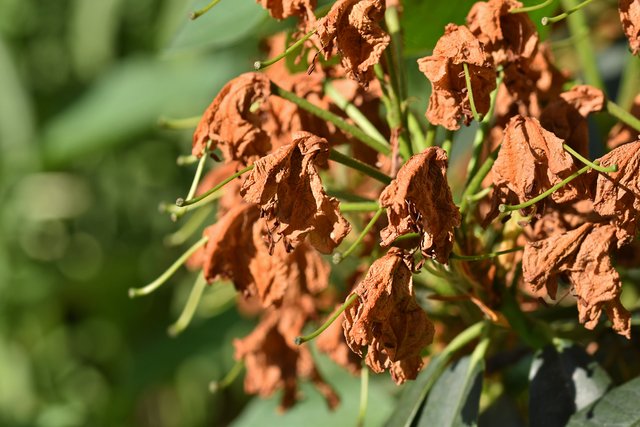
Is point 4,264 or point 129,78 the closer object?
point 129,78

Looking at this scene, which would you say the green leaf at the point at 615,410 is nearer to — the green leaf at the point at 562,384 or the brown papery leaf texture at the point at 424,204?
the green leaf at the point at 562,384

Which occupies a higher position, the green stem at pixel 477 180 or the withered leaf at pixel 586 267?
the green stem at pixel 477 180

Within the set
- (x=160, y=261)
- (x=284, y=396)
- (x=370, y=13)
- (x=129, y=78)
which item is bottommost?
(x=160, y=261)

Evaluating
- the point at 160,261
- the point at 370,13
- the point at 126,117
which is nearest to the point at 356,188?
the point at 370,13

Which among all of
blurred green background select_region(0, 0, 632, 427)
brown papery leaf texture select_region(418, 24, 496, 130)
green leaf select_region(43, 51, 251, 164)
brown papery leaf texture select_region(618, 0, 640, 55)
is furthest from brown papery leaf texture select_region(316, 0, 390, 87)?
green leaf select_region(43, 51, 251, 164)

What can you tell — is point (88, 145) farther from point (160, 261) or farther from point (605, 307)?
point (605, 307)

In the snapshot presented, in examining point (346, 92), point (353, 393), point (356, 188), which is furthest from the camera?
point (353, 393)

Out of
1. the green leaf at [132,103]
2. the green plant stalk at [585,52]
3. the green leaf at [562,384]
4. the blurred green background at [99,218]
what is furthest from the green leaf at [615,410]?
the green leaf at [132,103]
